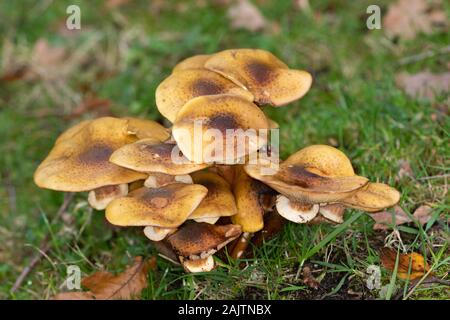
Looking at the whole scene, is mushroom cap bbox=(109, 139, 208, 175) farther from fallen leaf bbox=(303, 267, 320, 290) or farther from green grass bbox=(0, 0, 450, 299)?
fallen leaf bbox=(303, 267, 320, 290)

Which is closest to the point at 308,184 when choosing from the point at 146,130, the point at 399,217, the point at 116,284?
the point at 399,217

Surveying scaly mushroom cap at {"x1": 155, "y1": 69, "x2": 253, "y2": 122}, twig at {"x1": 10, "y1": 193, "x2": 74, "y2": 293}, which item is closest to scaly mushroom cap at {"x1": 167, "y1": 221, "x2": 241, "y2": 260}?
scaly mushroom cap at {"x1": 155, "y1": 69, "x2": 253, "y2": 122}

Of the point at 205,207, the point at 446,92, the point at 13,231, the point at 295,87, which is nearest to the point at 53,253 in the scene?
the point at 13,231

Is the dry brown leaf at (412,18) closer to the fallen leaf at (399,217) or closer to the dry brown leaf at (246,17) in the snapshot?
the dry brown leaf at (246,17)

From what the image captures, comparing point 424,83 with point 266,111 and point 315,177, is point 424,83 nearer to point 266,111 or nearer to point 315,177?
point 266,111

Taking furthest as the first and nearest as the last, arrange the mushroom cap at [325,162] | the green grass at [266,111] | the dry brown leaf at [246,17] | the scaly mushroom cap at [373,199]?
the dry brown leaf at [246,17] → the green grass at [266,111] → the mushroom cap at [325,162] → the scaly mushroom cap at [373,199]

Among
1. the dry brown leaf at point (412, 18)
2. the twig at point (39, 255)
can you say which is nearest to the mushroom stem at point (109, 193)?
the twig at point (39, 255)
